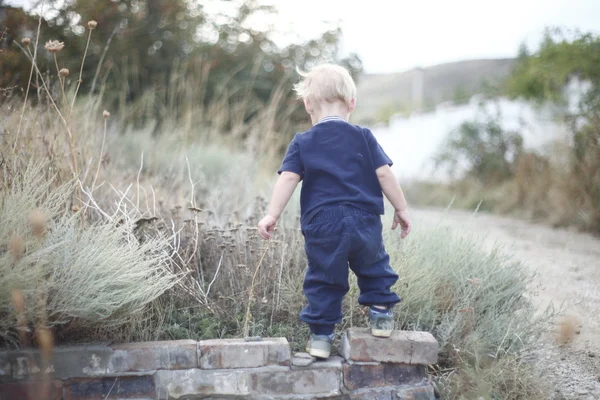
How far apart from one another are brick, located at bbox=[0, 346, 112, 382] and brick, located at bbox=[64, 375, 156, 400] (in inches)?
1.7

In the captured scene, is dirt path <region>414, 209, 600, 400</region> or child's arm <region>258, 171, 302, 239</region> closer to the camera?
child's arm <region>258, 171, 302, 239</region>

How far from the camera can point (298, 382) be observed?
8.03 feet

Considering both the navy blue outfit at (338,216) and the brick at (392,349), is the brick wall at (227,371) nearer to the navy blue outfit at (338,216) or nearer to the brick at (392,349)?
the brick at (392,349)

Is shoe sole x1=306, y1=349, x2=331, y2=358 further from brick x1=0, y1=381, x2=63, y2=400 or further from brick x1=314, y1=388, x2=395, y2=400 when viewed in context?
brick x1=0, y1=381, x2=63, y2=400

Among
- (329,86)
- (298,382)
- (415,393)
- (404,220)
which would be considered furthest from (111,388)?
(329,86)

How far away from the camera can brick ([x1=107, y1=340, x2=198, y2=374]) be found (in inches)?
93.3

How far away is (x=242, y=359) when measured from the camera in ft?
7.98

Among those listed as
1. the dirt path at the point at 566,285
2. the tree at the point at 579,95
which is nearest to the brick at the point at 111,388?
the dirt path at the point at 566,285

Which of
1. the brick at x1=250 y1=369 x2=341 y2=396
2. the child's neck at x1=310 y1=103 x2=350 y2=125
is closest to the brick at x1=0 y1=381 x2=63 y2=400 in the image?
the brick at x1=250 y1=369 x2=341 y2=396

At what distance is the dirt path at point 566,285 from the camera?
2.92m

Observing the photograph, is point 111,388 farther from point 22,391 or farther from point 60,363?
point 22,391

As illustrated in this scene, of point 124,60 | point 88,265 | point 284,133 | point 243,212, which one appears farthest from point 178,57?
point 88,265

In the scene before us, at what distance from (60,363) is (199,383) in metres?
0.57

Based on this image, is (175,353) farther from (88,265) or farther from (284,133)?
(284,133)
